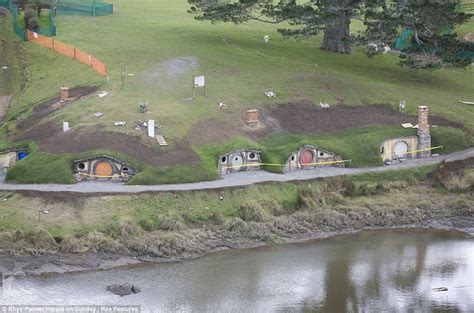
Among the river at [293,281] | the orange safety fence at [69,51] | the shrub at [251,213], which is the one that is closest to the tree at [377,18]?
the orange safety fence at [69,51]

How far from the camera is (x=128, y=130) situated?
79.6 m

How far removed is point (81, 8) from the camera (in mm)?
120375

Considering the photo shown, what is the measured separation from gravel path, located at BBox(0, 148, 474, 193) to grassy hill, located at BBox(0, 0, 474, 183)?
90 cm

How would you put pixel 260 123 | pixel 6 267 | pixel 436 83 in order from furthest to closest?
pixel 436 83 → pixel 260 123 → pixel 6 267

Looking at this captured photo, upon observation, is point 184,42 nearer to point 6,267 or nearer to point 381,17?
point 381,17

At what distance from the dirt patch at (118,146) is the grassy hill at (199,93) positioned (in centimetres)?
12

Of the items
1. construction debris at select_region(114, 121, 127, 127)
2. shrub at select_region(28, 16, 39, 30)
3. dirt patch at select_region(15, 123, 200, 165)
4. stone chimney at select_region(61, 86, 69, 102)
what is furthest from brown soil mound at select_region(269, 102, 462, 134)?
shrub at select_region(28, 16, 39, 30)

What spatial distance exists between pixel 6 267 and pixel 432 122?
3951 cm

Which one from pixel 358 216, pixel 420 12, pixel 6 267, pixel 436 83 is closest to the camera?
pixel 6 267

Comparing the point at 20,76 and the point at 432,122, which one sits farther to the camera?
the point at 20,76

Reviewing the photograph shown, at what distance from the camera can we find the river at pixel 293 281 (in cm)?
6169

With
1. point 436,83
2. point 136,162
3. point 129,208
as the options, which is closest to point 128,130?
point 136,162

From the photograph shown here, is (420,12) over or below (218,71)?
over

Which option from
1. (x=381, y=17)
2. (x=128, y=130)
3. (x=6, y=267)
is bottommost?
(x=6, y=267)
